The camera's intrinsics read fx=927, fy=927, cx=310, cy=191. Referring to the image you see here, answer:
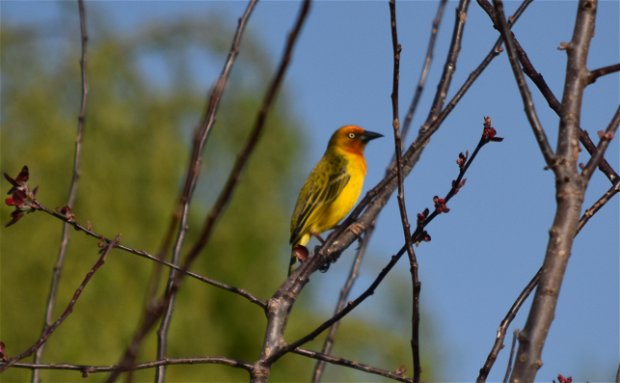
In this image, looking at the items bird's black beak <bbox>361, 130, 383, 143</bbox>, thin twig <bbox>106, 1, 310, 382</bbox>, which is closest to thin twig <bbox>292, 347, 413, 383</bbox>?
thin twig <bbox>106, 1, 310, 382</bbox>

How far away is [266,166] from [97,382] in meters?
4.72

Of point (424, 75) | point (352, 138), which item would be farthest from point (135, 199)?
point (424, 75)

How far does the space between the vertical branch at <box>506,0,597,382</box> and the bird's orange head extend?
6.10 meters

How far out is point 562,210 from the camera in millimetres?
1921

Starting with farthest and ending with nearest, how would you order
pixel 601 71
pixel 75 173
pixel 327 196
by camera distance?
pixel 327 196, pixel 75 173, pixel 601 71

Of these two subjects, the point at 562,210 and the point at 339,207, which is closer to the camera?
the point at 562,210

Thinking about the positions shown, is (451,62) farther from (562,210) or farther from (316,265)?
(562,210)

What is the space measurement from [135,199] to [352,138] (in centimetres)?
381

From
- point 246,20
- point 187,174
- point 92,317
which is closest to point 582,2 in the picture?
point 187,174

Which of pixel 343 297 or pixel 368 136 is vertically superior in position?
pixel 368 136

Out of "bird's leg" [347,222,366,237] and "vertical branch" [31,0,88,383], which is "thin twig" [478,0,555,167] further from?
"vertical branch" [31,0,88,383]

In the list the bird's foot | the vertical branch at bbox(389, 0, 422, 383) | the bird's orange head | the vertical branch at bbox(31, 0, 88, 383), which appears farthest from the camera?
the bird's orange head

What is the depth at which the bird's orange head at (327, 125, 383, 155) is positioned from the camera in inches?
326

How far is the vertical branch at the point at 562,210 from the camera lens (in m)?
1.86
